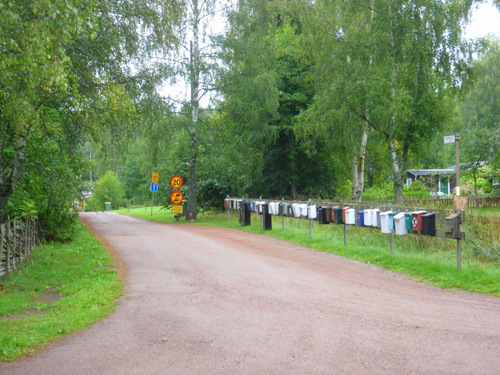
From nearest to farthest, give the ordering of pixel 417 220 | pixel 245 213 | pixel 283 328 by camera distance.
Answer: pixel 283 328, pixel 417 220, pixel 245 213

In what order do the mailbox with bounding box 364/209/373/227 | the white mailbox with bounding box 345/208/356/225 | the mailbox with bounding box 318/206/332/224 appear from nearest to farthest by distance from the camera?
1. the mailbox with bounding box 364/209/373/227
2. the white mailbox with bounding box 345/208/356/225
3. the mailbox with bounding box 318/206/332/224

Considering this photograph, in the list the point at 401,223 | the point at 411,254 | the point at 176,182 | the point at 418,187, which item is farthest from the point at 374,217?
the point at 418,187

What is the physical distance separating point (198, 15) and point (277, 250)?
1775cm

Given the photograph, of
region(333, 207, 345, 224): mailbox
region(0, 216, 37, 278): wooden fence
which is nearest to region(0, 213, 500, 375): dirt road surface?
region(0, 216, 37, 278): wooden fence

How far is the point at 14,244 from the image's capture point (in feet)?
35.0

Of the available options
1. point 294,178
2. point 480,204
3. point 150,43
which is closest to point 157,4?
point 150,43

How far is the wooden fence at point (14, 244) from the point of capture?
988cm

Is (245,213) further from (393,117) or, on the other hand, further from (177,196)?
(177,196)

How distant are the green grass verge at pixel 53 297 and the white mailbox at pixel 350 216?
230 inches

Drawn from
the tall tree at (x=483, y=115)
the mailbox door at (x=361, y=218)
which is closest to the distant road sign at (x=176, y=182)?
the mailbox door at (x=361, y=218)

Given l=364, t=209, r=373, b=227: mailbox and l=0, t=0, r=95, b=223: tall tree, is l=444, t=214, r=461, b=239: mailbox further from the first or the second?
l=0, t=0, r=95, b=223: tall tree

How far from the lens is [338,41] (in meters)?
24.7

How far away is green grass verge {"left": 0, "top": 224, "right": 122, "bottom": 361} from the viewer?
6145 mm

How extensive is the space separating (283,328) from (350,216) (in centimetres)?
697
